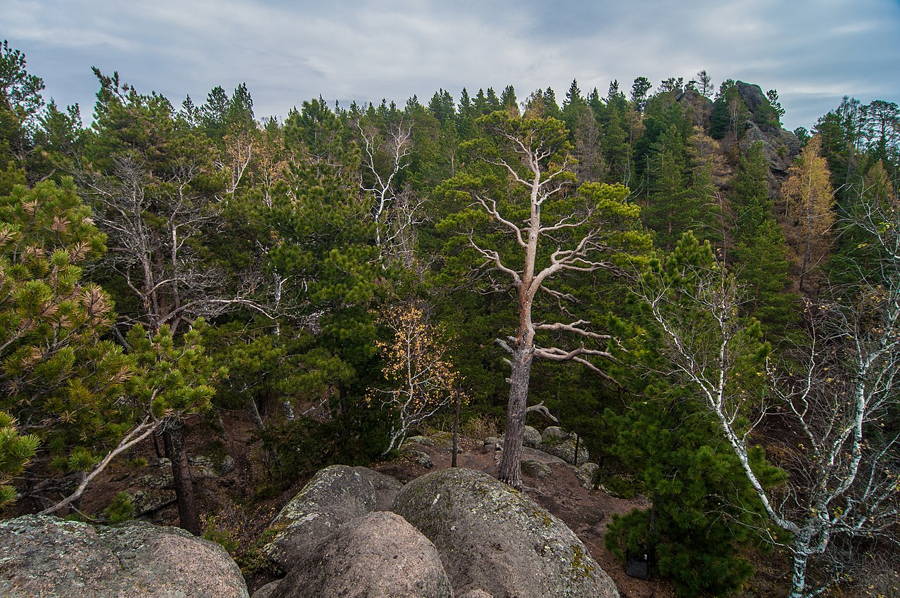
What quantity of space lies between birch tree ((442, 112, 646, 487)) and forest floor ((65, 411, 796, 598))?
3314 millimetres

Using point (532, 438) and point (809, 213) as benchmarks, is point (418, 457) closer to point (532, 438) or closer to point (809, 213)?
point (532, 438)

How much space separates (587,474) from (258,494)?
1276 cm

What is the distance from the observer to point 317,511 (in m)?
9.69

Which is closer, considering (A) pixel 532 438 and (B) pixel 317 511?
(B) pixel 317 511

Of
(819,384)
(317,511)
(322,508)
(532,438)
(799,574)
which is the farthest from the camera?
(532,438)

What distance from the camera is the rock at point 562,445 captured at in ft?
62.2

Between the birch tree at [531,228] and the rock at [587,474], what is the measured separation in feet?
16.6

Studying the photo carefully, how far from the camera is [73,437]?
647 cm

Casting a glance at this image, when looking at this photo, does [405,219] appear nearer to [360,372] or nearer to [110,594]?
[360,372]

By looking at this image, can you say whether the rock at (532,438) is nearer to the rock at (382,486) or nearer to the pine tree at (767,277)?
the rock at (382,486)

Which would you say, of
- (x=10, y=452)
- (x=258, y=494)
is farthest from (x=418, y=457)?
(x=10, y=452)

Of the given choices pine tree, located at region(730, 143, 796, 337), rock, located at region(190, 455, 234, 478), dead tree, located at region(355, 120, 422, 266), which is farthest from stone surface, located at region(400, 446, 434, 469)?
pine tree, located at region(730, 143, 796, 337)

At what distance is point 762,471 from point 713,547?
216 cm

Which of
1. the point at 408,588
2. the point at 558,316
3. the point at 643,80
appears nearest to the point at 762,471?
the point at 408,588
